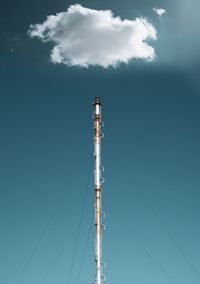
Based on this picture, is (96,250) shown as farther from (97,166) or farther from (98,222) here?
(97,166)

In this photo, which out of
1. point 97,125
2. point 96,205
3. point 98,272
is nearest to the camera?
point 98,272

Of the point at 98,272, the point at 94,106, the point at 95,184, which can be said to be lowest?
the point at 98,272

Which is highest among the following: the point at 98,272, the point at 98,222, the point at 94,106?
the point at 94,106

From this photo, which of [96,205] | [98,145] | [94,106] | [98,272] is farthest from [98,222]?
[94,106]

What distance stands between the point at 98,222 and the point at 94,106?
10294 millimetres

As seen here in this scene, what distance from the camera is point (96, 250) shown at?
131 ft

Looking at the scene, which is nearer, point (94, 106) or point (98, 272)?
point (98, 272)

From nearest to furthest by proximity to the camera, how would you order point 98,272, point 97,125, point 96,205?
1. point 98,272
2. point 96,205
3. point 97,125

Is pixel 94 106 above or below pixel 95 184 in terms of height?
above

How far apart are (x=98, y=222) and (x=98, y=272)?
3931 mm

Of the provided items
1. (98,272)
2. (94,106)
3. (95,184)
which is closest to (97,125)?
(94,106)

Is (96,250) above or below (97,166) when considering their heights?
below

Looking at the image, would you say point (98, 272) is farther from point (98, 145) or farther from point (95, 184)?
point (98, 145)

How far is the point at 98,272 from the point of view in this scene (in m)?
39.0
